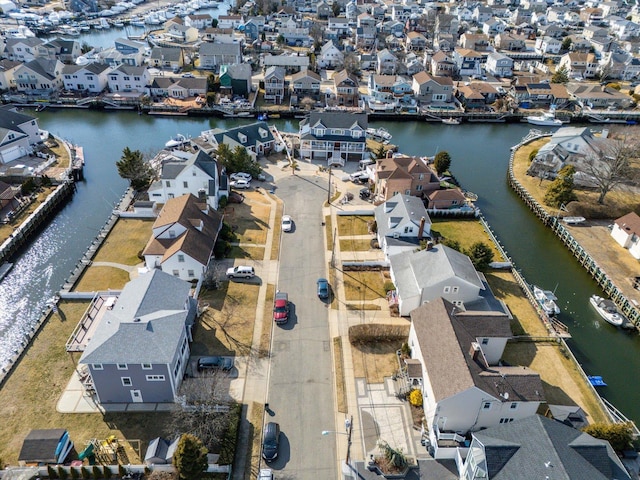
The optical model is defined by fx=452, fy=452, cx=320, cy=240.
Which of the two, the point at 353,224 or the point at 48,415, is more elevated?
the point at 353,224

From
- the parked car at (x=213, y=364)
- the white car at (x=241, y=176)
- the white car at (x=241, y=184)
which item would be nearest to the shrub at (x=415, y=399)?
the parked car at (x=213, y=364)

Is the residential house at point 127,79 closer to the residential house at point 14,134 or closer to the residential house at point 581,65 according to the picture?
the residential house at point 14,134

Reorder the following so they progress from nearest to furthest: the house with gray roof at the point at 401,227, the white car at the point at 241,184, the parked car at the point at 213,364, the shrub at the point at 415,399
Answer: the shrub at the point at 415,399 < the parked car at the point at 213,364 < the house with gray roof at the point at 401,227 < the white car at the point at 241,184

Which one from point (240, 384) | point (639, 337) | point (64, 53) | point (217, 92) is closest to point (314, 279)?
point (240, 384)

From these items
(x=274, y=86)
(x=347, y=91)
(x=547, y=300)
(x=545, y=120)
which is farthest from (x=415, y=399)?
(x=545, y=120)

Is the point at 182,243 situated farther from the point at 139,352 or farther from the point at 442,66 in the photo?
the point at 442,66

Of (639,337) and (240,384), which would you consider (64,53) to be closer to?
(240,384)
